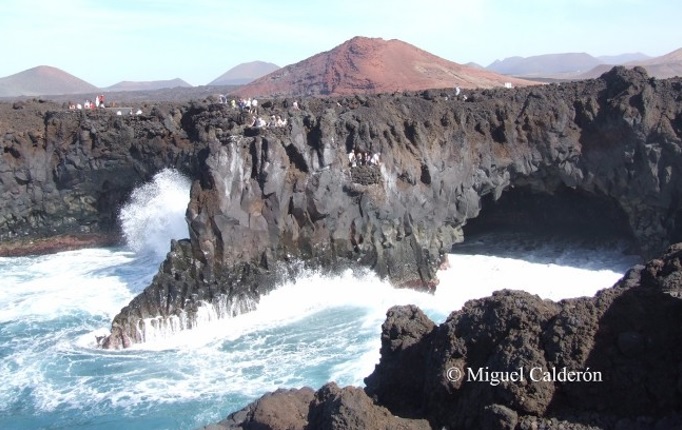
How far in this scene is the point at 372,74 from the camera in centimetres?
5862

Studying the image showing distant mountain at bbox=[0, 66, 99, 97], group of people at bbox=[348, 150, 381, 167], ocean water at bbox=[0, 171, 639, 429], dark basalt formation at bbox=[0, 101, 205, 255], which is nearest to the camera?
ocean water at bbox=[0, 171, 639, 429]

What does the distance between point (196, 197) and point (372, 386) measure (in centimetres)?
1321

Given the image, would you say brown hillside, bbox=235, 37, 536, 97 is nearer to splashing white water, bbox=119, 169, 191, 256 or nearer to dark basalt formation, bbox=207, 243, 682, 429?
splashing white water, bbox=119, 169, 191, 256

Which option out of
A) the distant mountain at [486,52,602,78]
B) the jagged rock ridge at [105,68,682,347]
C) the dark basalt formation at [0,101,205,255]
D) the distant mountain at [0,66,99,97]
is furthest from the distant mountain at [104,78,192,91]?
the jagged rock ridge at [105,68,682,347]

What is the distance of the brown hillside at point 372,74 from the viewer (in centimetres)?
5703

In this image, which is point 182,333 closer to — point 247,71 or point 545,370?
point 545,370

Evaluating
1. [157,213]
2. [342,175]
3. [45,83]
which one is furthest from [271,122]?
[45,83]

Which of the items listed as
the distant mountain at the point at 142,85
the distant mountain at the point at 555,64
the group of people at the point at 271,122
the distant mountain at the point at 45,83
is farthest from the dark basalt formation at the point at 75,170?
the distant mountain at the point at 555,64

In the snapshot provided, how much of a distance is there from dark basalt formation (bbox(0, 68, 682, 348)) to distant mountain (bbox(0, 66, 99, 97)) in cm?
7835

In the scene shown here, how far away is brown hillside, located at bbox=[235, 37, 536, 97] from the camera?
2245 inches

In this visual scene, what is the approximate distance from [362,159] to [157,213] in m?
10.0

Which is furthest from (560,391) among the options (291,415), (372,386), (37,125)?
(37,125)
